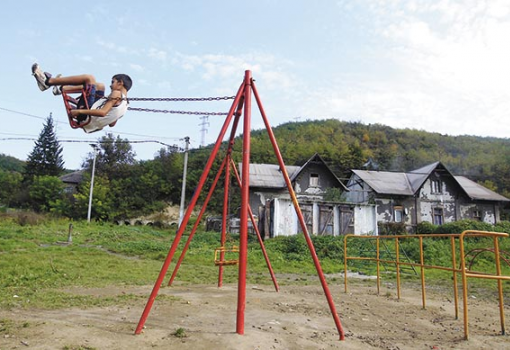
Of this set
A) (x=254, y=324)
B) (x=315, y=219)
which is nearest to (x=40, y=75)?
(x=254, y=324)

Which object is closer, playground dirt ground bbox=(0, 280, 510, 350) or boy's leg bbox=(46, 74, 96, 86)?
playground dirt ground bbox=(0, 280, 510, 350)

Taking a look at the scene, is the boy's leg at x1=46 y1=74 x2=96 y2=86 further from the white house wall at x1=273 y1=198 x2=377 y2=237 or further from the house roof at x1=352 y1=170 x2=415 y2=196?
the house roof at x1=352 y1=170 x2=415 y2=196

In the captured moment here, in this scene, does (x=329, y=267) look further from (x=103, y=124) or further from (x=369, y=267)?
(x=103, y=124)

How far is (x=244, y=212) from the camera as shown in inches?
173

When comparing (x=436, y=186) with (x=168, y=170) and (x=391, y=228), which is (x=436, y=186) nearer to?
(x=391, y=228)

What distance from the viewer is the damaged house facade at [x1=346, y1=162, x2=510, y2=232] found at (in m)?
28.0

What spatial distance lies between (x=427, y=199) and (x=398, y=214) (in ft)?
9.61

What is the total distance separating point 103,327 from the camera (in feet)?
13.7

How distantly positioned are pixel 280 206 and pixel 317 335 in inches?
675

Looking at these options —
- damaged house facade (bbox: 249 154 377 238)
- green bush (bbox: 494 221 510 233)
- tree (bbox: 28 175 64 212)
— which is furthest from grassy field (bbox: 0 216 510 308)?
tree (bbox: 28 175 64 212)

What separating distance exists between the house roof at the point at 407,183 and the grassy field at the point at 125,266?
8489 mm

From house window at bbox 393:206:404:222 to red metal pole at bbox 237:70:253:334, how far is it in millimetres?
25762

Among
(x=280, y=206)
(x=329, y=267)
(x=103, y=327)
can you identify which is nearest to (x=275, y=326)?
(x=103, y=327)

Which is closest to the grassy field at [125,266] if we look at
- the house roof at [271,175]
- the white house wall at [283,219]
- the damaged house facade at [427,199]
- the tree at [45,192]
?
the white house wall at [283,219]
